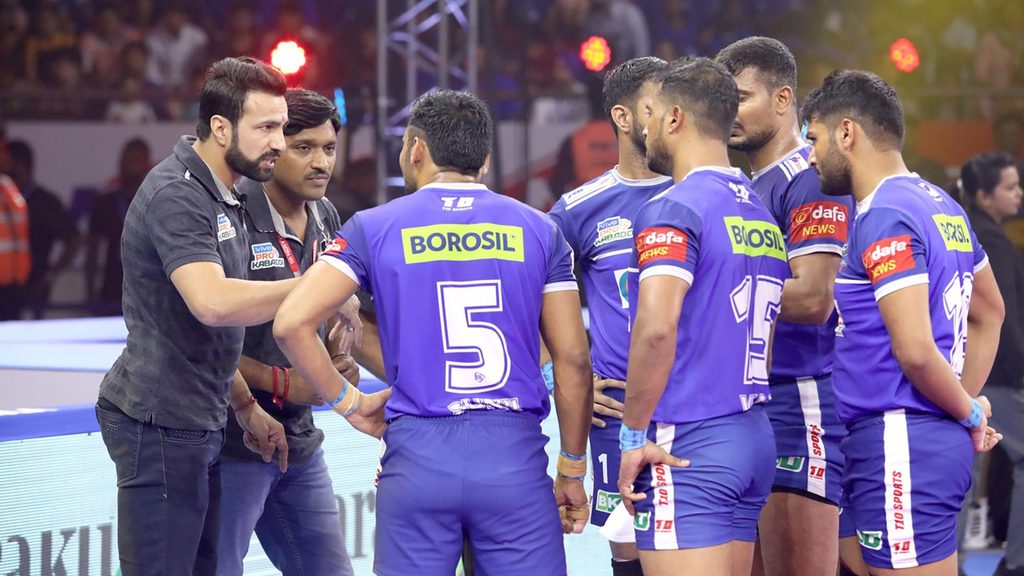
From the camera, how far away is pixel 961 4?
13.2 m

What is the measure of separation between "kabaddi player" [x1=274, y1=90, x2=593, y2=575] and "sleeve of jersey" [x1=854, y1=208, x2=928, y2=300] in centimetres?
87

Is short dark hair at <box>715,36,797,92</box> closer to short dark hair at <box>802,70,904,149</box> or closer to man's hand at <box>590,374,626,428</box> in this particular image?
short dark hair at <box>802,70,904,149</box>

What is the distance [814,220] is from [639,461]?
1.06 metres

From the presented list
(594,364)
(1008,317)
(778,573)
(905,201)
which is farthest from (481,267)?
(1008,317)

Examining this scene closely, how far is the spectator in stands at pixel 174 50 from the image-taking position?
37.5 feet

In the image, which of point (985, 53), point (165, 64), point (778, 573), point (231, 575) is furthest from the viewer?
point (985, 53)

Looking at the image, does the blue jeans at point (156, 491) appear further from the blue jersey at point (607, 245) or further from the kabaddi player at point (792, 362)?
the kabaddi player at point (792, 362)

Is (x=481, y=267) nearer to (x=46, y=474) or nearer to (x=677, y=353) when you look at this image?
(x=677, y=353)

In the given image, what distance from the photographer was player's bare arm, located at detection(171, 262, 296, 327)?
9.95 feet

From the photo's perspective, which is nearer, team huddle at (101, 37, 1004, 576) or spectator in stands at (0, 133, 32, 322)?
team huddle at (101, 37, 1004, 576)

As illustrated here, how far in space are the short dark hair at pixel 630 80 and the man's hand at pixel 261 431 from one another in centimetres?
142

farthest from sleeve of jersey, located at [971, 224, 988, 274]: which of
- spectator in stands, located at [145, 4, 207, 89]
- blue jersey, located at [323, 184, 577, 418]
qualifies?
spectator in stands, located at [145, 4, 207, 89]

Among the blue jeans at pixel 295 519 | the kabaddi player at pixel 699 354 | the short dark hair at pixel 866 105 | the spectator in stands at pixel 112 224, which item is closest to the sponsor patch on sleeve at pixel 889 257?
the kabaddi player at pixel 699 354

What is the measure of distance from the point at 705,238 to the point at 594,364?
0.88 meters
